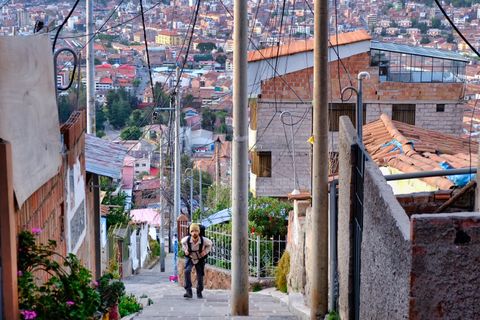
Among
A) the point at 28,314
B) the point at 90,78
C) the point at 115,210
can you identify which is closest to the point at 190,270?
the point at 90,78

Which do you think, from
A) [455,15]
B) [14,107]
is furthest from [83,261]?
[455,15]

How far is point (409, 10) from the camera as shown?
2992 centimetres

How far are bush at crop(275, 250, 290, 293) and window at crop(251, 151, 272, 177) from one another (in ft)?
38.7

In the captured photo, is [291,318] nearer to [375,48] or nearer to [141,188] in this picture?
[375,48]

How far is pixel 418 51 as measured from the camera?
2823 centimetres

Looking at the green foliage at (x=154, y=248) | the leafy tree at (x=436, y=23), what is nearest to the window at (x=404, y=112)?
→ the leafy tree at (x=436, y=23)

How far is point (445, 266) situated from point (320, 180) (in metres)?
4.98

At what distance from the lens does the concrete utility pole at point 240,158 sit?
35.9 ft

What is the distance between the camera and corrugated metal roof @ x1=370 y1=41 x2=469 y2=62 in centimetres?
2744

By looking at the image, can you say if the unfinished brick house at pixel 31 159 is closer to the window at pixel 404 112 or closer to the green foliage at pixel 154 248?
the window at pixel 404 112

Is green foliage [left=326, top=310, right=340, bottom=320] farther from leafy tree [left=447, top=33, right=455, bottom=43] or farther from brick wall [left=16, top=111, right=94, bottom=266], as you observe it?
leafy tree [left=447, top=33, right=455, bottom=43]

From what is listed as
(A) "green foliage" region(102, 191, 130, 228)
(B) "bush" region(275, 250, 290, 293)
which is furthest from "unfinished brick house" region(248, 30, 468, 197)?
(B) "bush" region(275, 250, 290, 293)

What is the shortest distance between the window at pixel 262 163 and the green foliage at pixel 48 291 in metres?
20.8

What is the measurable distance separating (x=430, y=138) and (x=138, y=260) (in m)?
16.4
